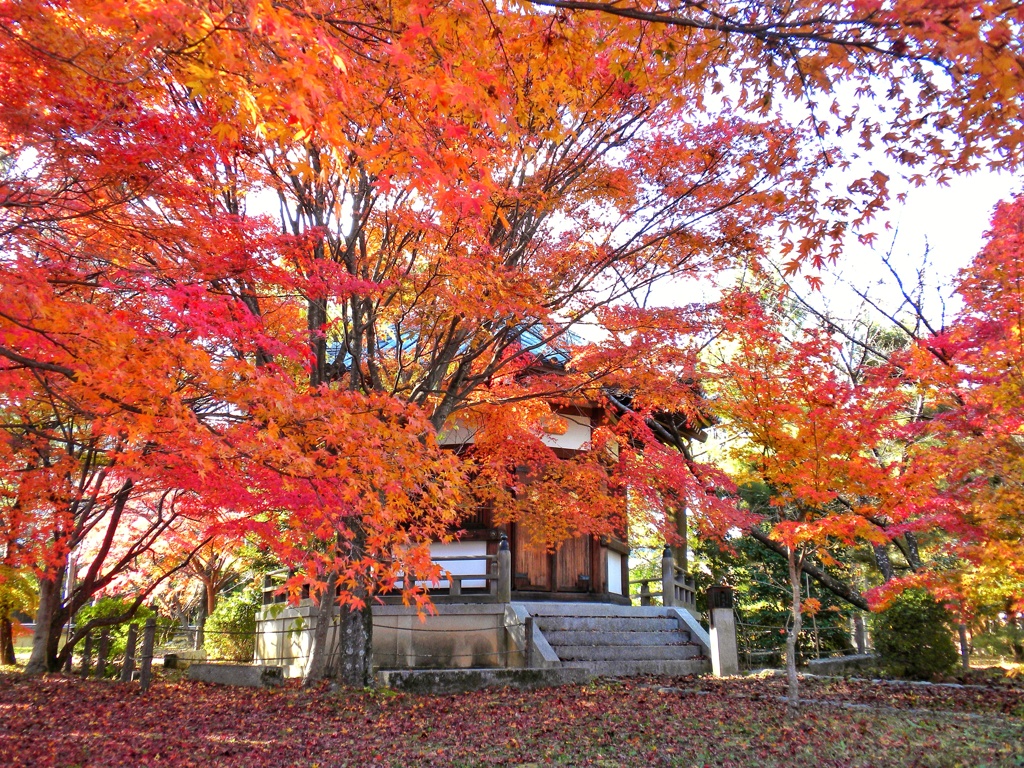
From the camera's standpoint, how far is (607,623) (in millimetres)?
11906

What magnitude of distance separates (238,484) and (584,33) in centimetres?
531

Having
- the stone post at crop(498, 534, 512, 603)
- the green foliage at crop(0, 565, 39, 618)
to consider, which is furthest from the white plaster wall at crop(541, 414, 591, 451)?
the green foliage at crop(0, 565, 39, 618)

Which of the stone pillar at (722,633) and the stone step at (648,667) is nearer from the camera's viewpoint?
the stone step at (648,667)

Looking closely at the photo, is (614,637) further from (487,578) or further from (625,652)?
(487,578)

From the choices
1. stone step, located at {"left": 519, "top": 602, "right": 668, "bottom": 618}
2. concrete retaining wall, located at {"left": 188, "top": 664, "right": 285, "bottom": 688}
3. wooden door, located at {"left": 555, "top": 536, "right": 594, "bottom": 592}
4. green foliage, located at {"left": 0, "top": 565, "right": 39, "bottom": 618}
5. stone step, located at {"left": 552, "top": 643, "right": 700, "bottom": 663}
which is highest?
wooden door, located at {"left": 555, "top": 536, "right": 594, "bottom": 592}

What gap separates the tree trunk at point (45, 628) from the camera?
11.9 m

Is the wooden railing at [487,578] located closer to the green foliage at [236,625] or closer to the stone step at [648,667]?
the stone step at [648,667]

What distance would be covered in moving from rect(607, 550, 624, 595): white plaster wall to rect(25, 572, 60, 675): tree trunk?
390 inches

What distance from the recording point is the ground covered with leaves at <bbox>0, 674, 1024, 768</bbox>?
20.3ft

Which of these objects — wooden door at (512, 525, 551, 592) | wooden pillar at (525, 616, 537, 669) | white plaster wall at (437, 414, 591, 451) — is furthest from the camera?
white plaster wall at (437, 414, 591, 451)

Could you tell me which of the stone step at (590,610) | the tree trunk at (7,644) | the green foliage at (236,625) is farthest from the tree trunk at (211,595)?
the stone step at (590,610)

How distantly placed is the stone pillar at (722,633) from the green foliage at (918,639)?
9.51ft

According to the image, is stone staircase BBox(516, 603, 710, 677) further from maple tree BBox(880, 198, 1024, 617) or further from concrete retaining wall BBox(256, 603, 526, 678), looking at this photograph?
maple tree BBox(880, 198, 1024, 617)

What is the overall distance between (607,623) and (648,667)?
1108 millimetres
